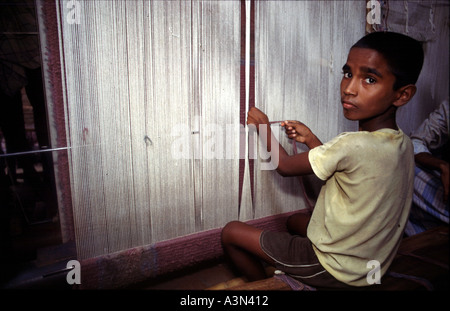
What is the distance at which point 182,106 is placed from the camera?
3.82 feet

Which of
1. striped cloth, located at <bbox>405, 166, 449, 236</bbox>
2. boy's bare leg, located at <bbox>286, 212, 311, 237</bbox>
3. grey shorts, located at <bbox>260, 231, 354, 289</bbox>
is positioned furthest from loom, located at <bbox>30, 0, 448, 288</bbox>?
striped cloth, located at <bbox>405, 166, 449, 236</bbox>

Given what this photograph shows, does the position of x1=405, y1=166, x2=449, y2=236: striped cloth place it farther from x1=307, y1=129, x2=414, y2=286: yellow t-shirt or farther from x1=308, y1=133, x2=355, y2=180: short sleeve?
x1=308, y1=133, x2=355, y2=180: short sleeve

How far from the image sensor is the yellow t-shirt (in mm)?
875

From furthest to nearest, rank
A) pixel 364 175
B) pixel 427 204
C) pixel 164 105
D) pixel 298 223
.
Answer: pixel 427 204 < pixel 298 223 < pixel 164 105 < pixel 364 175

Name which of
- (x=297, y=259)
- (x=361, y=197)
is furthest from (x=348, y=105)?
(x=297, y=259)

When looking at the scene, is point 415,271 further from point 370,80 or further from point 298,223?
point 370,80

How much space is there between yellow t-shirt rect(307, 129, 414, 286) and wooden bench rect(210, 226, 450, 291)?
115mm

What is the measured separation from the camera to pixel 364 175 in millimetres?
876

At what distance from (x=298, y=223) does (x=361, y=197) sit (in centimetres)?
62

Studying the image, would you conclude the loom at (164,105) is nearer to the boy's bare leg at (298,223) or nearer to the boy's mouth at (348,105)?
the boy's bare leg at (298,223)

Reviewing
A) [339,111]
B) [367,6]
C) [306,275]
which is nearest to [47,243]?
[306,275]

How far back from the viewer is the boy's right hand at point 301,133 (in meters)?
1.26

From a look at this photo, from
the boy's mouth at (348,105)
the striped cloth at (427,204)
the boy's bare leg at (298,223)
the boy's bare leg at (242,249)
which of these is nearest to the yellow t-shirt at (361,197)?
the boy's mouth at (348,105)

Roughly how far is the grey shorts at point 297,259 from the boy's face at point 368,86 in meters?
0.53
